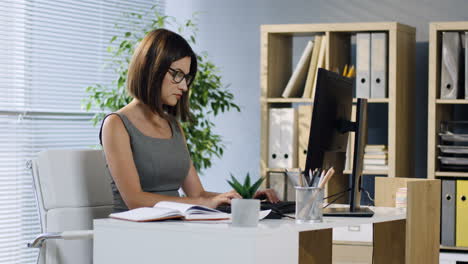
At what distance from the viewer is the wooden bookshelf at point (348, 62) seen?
3857 millimetres

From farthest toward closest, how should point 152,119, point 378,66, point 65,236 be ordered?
1. point 378,66
2. point 152,119
3. point 65,236

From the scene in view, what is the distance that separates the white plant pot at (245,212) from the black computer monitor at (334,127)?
0.43 meters

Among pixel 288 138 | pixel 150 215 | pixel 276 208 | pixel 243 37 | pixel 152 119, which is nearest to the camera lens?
pixel 150 215

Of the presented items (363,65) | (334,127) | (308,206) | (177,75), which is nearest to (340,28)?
(363,65)

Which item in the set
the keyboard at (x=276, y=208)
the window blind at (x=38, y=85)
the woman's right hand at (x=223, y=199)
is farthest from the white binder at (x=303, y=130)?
the woman's right hand at (x=223, y=199)

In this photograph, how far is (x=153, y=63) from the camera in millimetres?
2473

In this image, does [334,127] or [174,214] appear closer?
[174,214]

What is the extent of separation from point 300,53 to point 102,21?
130 centimetres

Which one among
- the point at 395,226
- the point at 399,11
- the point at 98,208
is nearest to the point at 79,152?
the point at 98,208

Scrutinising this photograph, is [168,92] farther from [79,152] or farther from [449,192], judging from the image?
[449,192]

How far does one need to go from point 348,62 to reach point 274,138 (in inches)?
26.1

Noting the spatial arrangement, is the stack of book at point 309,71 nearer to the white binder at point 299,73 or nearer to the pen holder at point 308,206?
the white binder at point 299,73

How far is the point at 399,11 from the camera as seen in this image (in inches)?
170

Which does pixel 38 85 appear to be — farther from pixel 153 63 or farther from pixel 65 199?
pixel 153 63
